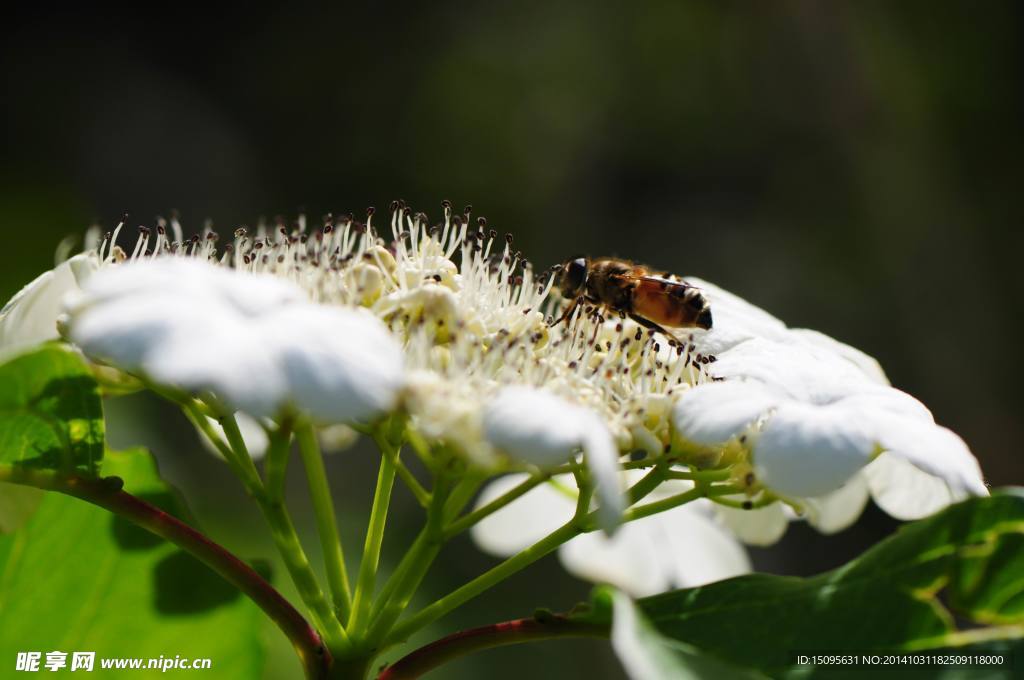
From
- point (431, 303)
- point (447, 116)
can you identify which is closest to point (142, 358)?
point (431, 303)

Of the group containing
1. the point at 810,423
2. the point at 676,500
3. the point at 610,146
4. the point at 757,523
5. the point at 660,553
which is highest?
the point at 610,146

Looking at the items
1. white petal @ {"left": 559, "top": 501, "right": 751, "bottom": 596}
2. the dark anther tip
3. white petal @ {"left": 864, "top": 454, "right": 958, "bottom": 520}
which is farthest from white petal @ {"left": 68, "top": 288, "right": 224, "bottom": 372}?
white petal @ {"left": 559, "top": 501, "right": 751, "bottom": 596}

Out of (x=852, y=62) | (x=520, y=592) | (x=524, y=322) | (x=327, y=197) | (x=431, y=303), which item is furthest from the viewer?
(x=327, y=197)

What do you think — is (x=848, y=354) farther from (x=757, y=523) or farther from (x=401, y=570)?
(x=401, y=570)

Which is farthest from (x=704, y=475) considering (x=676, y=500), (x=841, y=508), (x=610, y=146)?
(x=610, y=146)

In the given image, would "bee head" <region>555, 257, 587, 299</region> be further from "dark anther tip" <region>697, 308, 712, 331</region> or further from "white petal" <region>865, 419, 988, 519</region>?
"white petal" <region>865, 419, 988, 519</region>

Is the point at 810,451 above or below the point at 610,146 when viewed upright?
below

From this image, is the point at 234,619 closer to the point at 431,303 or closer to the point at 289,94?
the point at 431,303
